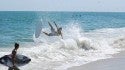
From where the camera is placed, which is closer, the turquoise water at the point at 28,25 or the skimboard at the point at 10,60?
the skimboard at the point at 10,60

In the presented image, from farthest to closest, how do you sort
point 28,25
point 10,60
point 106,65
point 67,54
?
point 28,25, point 67,54, point 106,65, point 10,60

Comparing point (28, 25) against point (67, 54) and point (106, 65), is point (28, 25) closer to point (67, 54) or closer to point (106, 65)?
point (67, 54)

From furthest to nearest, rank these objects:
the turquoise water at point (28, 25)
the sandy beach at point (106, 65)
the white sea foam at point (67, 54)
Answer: the turquoise water at point (28, 25)
the white sea foam at point (67, 54)
the sandy beach at point (106, 65)

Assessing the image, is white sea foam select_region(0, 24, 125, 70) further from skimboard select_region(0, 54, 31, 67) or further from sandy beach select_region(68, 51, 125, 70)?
skimboard select_region(0, 54, 31, 67)

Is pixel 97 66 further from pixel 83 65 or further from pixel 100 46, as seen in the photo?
pixel 100 46

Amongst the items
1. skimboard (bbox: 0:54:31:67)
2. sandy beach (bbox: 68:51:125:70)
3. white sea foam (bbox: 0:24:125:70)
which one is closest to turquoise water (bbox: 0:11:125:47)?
white sea foam (bbox: 0:24:125:70)

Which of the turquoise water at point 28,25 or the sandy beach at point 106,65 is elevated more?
the sandy beach at point 106,65

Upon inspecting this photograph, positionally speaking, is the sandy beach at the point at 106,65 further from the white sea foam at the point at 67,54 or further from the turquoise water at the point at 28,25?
the turquoise water at the point at 28,25

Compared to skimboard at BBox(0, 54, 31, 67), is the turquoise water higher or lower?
lower

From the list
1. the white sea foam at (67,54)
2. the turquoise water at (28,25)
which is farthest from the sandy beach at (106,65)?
the turquoise water at (28,25)

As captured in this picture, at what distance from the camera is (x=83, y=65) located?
649 inches

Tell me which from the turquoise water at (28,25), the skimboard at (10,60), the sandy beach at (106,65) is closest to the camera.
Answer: the skimboard at (10,60)

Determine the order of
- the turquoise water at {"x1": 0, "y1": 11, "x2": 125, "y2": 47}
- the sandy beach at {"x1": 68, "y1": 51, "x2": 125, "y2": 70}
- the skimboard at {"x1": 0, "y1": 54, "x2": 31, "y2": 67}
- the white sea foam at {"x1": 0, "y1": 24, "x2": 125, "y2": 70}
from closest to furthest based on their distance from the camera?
the skimboard at {"x1": 0, "y1": 54, "x2": 31, "y2": 67} → the sandy beach at {"x1": 68, "y1": 51, "x2": 125, "y2": 70} → the white sea foam at {"x1": 0, "y1": 24, "x2": 125, "y2": 70} → the turquoise water at {"x1": 0, "y1": 11, "x2": 125, "y2": 47}

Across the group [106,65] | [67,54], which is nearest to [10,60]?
[106,65]
